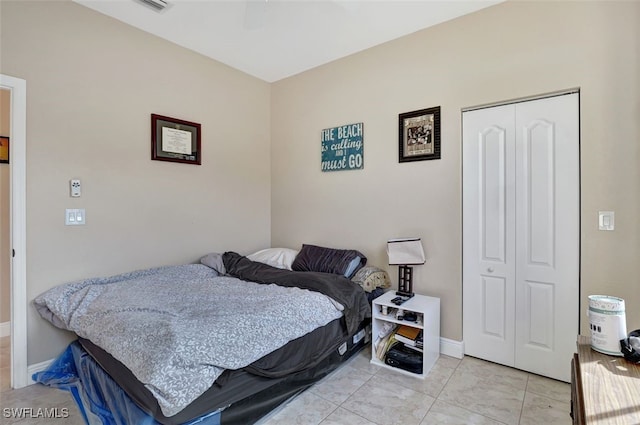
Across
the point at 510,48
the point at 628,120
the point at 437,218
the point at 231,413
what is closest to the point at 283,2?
the point at 510,48

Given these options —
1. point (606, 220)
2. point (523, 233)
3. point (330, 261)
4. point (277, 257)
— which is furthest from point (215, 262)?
point (606, 220)

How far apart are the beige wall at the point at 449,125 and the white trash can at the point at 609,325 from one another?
105 cm

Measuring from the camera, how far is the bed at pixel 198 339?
54.9 inches

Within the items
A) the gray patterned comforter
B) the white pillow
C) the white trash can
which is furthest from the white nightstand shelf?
the white trash can

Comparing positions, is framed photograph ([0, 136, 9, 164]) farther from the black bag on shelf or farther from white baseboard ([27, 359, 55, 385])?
the black bag on shelf

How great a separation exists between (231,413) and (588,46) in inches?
122

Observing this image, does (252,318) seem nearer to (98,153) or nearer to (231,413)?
(231,413)

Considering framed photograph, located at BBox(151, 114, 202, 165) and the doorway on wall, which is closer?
framed photograph, located at BBox(151, 114, 202, 165)

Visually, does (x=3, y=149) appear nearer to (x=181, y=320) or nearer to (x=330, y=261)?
(x=181, y=320)

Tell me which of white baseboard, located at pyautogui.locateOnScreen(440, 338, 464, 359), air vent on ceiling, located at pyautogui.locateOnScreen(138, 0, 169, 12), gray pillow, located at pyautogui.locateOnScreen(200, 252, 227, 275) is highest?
air vent on ceiling, located at pyautogui.locateOnScreen(138, 0, 169, 12)

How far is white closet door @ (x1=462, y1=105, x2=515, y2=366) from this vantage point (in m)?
2.38

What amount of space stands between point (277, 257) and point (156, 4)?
234cm

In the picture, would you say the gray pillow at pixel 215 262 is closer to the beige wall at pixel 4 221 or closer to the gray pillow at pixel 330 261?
the gray pillow at pixel 330 261

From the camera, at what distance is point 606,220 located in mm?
2016
